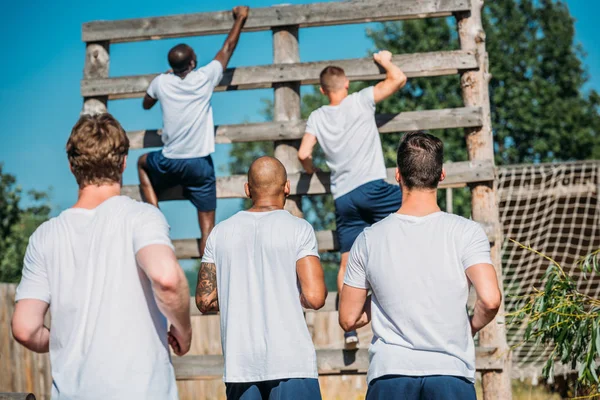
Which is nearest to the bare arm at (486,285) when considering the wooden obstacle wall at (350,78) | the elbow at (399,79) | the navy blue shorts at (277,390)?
the navy blue shorts at (277,390)

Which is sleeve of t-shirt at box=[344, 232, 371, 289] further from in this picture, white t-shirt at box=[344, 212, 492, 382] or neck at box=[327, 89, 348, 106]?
neck at box=[327, 89, 348, 106]

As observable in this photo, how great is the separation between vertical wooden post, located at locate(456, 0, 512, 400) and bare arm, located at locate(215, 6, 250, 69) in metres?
2.06

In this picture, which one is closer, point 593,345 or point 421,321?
point 421,321

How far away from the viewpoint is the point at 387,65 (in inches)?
282

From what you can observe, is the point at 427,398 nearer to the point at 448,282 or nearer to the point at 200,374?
the point at 448,282

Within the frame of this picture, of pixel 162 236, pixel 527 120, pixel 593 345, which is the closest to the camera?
pixel 162 236

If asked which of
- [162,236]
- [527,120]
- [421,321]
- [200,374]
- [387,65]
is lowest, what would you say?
[200,374]

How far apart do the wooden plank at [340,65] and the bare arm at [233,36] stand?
0.36 meters

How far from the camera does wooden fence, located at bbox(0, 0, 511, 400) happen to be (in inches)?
287

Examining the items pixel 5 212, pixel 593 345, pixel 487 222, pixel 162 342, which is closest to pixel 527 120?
pixel 5 212

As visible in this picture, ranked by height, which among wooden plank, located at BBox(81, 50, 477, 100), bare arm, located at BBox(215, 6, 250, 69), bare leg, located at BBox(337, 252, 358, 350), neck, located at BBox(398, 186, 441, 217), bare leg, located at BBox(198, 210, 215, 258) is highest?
bare arm, located at BBox(215, 6, 250, 69)

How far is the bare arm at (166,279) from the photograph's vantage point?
3154 millimetres

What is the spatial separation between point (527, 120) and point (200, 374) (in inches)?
996

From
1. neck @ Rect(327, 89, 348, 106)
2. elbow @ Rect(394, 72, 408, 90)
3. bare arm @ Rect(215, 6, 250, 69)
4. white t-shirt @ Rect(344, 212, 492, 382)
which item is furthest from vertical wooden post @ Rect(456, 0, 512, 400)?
white t-shirt @ Rect(344, 212, 492, 382)
